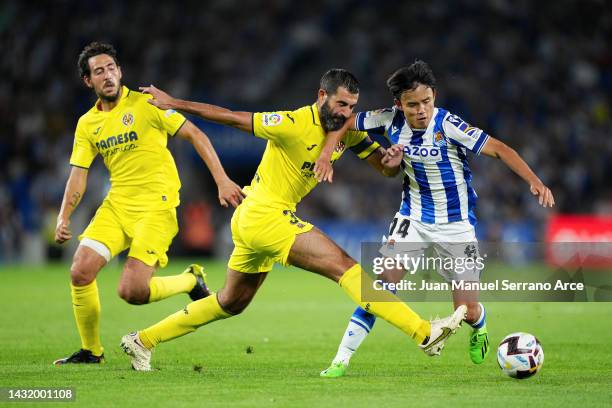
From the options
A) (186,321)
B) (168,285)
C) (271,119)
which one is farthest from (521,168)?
(168,285)

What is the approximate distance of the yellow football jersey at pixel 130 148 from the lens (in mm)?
8414

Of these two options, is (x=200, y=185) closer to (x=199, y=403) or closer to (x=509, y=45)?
(x=509, y=45)

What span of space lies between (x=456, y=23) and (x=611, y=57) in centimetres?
417

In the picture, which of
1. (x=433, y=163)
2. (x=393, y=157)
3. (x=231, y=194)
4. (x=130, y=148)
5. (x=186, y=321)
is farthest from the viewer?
(x=130, y=148)

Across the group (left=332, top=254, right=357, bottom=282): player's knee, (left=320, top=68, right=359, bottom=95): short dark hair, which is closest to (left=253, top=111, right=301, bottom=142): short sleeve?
(left=320, top=68, right=359, bottom=95): short dark hair

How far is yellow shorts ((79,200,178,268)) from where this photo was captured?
8.27m

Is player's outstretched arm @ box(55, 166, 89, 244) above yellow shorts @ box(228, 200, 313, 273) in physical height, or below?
above

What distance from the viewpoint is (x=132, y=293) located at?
8133 mm

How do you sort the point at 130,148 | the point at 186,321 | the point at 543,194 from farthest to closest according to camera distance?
1. the point at 130,148
2. the point at 186,321
3. the point at 543,194

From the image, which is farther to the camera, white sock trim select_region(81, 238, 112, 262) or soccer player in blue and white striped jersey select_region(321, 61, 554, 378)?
white sock trim select_region(81, 238, 112, 262)

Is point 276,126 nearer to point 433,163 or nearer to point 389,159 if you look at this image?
point 389,159

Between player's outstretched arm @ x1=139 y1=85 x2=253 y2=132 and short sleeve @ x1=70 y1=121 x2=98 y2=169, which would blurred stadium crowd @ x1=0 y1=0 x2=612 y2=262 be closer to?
short sleeve @ x1=70 y1=121 x2=98 y2=169

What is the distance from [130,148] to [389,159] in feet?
7.72

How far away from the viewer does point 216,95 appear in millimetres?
25594
